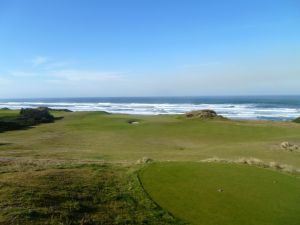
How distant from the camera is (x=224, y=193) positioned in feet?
32.6

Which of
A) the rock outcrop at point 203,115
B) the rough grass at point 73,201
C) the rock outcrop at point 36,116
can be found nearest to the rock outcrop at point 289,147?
the rough grass at point 73,201

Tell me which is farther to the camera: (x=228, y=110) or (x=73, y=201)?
(x=228, y=110)

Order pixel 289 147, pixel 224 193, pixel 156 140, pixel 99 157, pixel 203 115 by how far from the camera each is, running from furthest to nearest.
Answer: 1. pixel 203 115
2. pixel 156 140
3. pixel 289 147
4. pixel 99 157
5. pixel 224 193

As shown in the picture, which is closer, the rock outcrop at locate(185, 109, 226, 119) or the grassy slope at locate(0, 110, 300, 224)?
the grassy slope at locate(0, 110, 300, 224)

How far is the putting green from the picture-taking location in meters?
8.23

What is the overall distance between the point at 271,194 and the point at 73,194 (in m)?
5.76

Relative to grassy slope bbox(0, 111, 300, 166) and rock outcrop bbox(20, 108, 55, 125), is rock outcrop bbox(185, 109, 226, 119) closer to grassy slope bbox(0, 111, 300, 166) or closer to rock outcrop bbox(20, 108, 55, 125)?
grassy slope bbox(0, 111, 300, 166)

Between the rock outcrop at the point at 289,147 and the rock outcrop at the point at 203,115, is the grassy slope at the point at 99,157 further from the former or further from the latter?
the rock outcrop at the point at 203,115

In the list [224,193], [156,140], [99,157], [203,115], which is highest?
[203,115]

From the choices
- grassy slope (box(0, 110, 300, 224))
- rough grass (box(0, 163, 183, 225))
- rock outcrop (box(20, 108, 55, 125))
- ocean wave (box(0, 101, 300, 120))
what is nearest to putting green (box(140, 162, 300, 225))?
rough grass (box(0, 163, 183, 225))

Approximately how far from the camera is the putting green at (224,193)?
8.23 meters

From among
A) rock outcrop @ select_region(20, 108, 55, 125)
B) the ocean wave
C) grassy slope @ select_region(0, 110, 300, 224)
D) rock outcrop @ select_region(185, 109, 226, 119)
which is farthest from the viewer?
the ocean wave

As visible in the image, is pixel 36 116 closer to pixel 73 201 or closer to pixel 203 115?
pixel 203 115

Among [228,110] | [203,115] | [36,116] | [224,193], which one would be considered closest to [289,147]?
[224,193]
